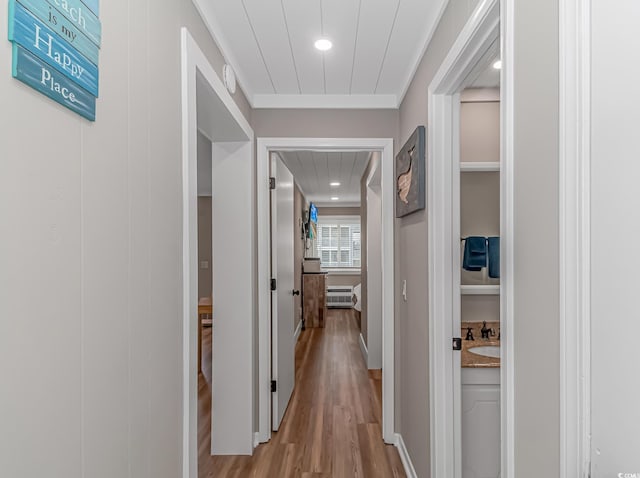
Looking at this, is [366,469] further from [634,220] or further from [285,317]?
[634,220]

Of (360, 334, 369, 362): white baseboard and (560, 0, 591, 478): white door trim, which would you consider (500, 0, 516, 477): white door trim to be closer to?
(560, 0, 591, 478): white door trim

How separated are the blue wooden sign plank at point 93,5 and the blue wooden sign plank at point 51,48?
0.40ft

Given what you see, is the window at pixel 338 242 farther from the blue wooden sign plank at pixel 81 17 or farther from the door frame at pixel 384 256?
the blue wooden sign plank at pixel 81 17

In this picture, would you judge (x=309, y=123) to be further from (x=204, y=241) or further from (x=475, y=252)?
(x=204, y=241)

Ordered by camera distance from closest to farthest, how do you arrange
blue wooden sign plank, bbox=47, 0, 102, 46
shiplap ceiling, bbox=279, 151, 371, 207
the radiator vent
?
blue wooden sign plank, bbox=47, 0, 102, 46, shiplap ceiling, bbox=279, 151, 371, 207, the radiator vent

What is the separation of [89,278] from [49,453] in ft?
1.11

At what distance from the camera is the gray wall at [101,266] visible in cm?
65

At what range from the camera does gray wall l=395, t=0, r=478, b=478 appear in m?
1.77

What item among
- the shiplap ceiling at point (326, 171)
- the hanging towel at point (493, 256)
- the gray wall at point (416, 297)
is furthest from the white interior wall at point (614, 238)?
the shiplap ceiling at point (326, 171)

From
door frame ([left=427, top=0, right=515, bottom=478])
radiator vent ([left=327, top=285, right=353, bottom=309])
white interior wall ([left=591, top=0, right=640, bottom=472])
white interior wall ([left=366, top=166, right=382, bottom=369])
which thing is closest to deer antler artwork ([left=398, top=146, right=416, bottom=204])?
door frame ([left=427, top=0, right=515, bottom=478])

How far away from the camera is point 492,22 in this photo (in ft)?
3.92

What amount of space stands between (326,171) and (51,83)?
177 inches

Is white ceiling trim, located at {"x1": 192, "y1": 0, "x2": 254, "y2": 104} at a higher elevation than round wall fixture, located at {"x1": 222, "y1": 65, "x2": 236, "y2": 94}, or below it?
higher

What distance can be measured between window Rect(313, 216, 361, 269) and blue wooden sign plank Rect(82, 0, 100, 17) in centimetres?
785
